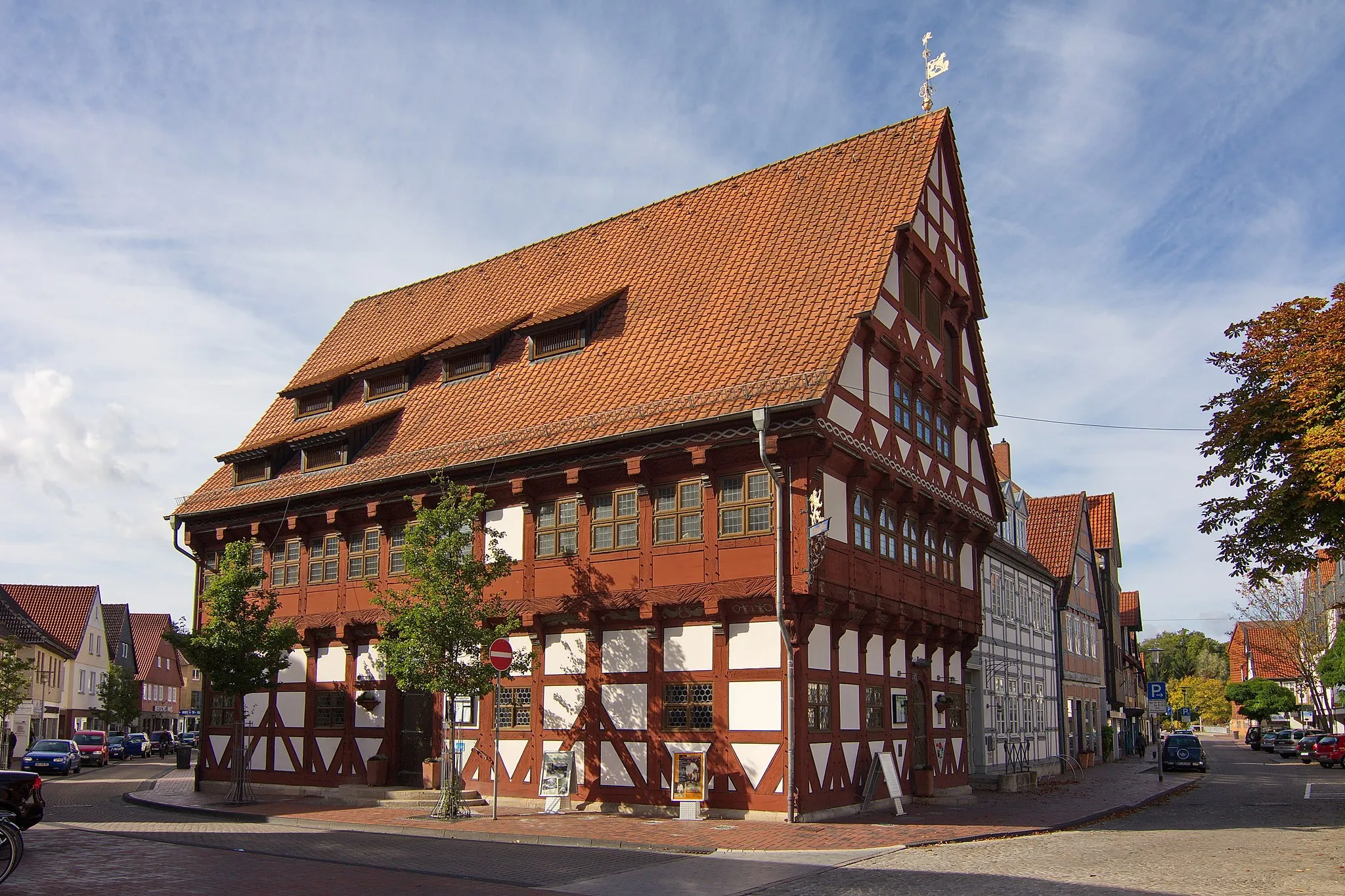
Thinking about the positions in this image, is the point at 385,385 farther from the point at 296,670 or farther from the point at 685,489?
the point at 685,489

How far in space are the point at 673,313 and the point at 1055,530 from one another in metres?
31.8

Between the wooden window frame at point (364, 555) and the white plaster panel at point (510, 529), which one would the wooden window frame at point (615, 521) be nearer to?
the white plaster panel at point (510, 529)

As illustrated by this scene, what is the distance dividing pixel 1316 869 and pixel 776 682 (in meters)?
8.74

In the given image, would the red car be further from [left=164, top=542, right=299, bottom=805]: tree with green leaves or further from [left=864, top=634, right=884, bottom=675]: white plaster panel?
[left=164, top=542, right=299, bottom=805]: tree with green leaves

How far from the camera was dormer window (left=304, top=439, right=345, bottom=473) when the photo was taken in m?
29.2

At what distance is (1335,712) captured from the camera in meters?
88.2

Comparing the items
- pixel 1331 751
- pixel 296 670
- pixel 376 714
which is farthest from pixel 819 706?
pixel 1331 751

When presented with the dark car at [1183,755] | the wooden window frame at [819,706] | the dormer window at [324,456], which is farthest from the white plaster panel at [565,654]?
the dark car at [1183,755]

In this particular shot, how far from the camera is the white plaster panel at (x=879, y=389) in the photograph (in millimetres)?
24359

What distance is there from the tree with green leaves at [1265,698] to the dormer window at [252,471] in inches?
3881

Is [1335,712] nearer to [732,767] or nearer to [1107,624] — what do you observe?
[1107,624]

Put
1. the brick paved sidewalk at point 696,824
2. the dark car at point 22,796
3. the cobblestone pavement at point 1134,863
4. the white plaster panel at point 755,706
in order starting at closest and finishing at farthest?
1. the cobblestone pavement at point 1134,863
2. the dark car at point 22,796
3. the brick paved sidewalk at point 696,824
4. the white plaster panel at point 755,706

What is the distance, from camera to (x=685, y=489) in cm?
2244

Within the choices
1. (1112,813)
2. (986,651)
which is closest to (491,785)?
(1112,813)
